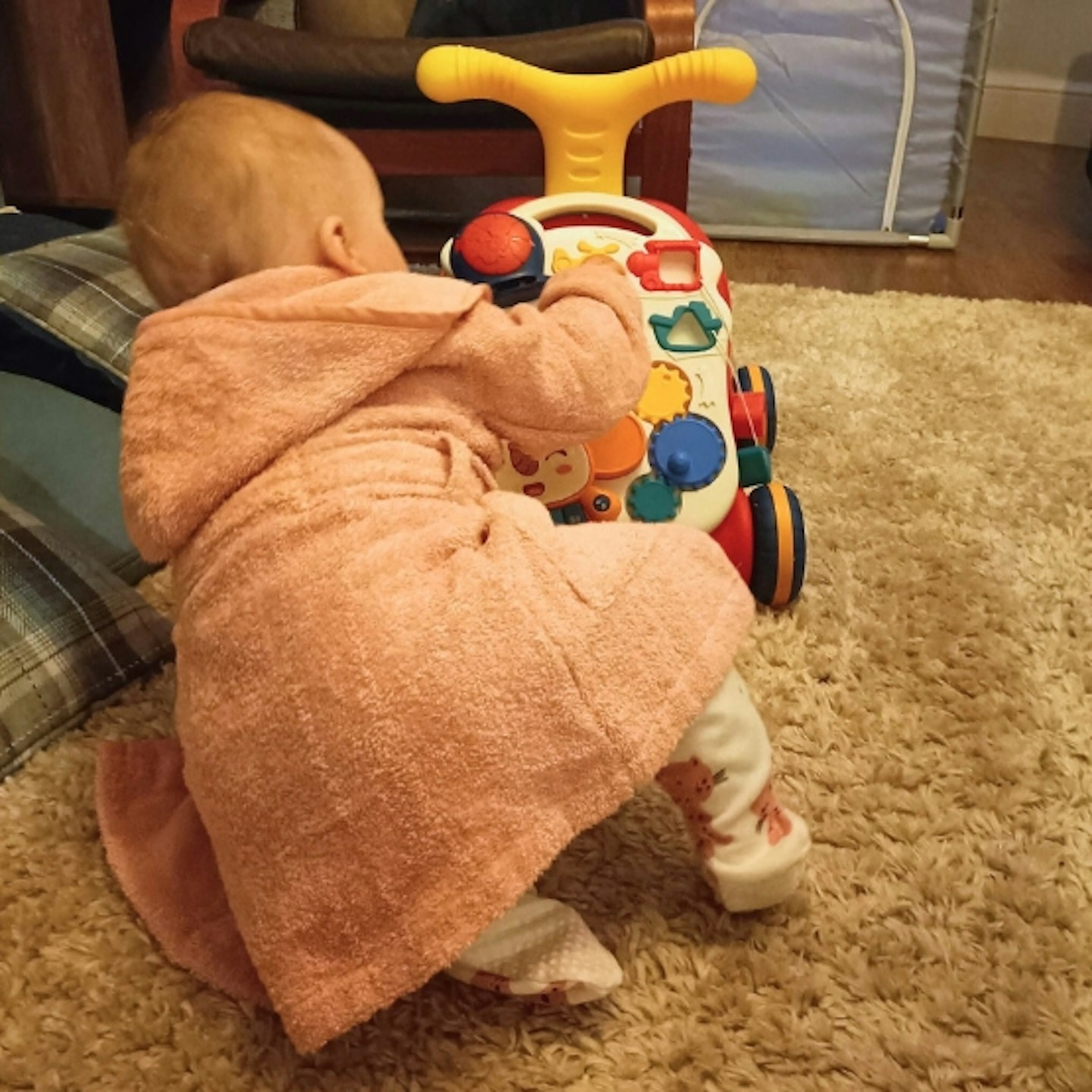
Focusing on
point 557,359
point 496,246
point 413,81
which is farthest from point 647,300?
point 413,81

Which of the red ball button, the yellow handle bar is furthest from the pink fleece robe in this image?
the yellow handle bar

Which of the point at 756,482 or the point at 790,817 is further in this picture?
the point at 756,482

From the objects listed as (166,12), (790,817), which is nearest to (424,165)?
(166,12)

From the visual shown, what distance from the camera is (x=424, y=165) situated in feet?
5.41

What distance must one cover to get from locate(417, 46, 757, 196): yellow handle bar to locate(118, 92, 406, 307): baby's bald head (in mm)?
484

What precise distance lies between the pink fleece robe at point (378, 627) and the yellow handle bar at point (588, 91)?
0.57 metres

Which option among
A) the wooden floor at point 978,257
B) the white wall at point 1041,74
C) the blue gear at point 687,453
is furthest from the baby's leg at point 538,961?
the white wall at point 1041,74

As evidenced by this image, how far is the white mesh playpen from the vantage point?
74.2 inches

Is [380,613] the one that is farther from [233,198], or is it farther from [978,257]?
[978,257]

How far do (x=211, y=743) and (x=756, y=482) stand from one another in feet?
1.91

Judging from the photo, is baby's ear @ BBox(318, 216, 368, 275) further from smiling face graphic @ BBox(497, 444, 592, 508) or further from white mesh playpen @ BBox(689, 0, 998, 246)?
white mesh playpen @ BBox(689, 0, 998, 246)

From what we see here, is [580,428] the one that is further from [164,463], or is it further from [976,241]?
[976,241]

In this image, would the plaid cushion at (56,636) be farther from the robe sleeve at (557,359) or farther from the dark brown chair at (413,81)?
the dark brown chair at (413,81)

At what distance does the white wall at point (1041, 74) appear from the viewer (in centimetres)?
256
